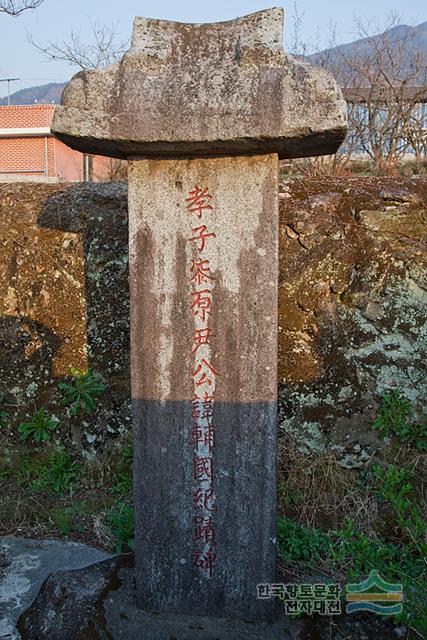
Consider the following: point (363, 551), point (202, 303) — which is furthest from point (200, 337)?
point (363, 551)

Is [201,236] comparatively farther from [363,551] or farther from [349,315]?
[349,315]

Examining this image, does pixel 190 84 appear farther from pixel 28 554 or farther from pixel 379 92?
pixel 379 92

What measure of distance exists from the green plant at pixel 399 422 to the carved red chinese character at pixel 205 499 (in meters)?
1.66

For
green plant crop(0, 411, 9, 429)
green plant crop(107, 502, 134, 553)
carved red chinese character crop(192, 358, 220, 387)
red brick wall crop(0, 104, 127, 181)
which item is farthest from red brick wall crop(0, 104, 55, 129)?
carved red chinese character crop(192, 358, 220, 387)

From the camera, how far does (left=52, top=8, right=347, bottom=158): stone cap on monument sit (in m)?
2.26

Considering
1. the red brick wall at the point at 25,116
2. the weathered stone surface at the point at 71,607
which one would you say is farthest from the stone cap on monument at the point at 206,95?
the red brick wall at the point at 25,116

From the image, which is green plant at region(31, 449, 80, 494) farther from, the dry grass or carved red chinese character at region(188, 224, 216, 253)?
carved red chinese character at region(188, 224, 216, 253)

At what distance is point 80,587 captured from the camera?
296 centimetres

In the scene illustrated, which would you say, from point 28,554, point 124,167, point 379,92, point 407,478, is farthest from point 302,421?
point 124,167

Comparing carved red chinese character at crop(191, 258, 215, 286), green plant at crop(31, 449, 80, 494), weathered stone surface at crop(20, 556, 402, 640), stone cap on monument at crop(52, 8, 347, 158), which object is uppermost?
stone cap on monument at crop(52, 8, 347, 158)

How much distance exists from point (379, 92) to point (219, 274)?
7.65 m

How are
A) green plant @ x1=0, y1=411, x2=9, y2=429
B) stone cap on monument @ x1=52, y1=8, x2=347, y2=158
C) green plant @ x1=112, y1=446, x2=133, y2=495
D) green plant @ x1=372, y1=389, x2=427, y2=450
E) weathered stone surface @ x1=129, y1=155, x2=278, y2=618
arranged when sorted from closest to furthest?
stone cap on monument @ x1=52, y1=8, x2=347, y2=158 → weathered stone surface @ x1=129, y1=155, x2=278, y2=618 → green plant @ x1=372, y1=389, x2=427, y2=450 → green plant @ x1=112, y1=446, x2=133, y2=495 → green plant @ x1=0, y1=411, x2=9, y2=429

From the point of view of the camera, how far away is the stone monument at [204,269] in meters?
2.31

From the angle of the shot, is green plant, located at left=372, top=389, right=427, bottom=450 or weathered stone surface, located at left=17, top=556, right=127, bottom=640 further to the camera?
green plant, located at left=372, top=389, right=427, bottom=450
